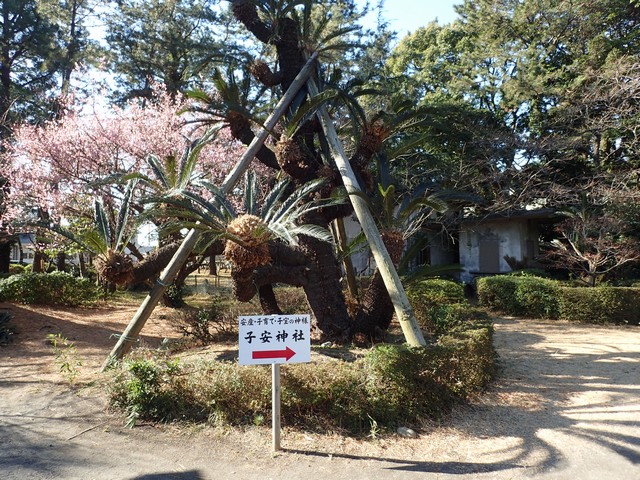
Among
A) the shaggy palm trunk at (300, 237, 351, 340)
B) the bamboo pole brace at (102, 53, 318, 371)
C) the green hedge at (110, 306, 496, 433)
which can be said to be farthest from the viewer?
the shaggy palm trunk at (300, 237, 351, 340)

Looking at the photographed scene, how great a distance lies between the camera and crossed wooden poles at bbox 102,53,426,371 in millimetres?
6469

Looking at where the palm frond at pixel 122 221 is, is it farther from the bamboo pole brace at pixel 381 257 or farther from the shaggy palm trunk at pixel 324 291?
the bamboo pole brace at pixel 381 257

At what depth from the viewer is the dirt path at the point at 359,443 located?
157 inches

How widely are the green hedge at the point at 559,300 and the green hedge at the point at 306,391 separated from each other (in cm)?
883

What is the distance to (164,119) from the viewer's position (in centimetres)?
1245

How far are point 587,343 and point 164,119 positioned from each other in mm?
12156

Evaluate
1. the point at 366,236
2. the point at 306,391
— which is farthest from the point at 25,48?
the point at 306,391

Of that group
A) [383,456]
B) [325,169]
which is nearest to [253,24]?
[325,169]

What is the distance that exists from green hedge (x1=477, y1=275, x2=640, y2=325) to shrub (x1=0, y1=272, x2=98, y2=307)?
1267cm

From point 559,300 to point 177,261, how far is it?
10.7 m

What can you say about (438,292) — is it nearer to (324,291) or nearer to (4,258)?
(324,291)

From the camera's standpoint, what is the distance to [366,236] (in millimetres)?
7199

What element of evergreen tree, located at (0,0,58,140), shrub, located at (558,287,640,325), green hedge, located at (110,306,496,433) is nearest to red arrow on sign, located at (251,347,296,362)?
green hedge, located at (110,306,496,433)

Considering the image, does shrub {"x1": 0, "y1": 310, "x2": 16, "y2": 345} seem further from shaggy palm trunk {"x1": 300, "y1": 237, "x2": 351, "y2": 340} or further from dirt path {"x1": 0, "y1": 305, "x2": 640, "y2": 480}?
shaggy palm trunk {"x1": 300, "y1": 237, "x2": 351, "y2": 340}
